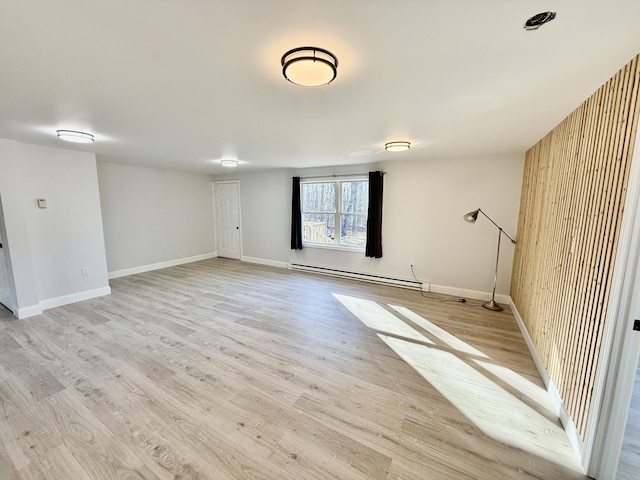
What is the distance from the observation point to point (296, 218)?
5.73 meters

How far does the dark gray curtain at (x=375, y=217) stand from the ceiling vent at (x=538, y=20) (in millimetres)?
3602

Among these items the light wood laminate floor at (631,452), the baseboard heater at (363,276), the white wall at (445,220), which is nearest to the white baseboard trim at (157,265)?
the baseboard heater at (363,276)

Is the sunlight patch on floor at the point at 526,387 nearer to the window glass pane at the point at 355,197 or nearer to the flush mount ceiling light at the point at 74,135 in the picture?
the window glass pane at the point at 355,197

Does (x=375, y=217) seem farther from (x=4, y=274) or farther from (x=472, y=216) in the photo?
(x=4, y=274)

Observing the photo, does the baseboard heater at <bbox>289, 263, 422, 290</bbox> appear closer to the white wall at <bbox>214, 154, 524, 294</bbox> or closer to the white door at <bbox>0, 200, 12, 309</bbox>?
the white wall at <bbox>214, 154, 524, 294</bbox>

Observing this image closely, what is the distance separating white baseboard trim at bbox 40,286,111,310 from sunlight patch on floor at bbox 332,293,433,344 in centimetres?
388

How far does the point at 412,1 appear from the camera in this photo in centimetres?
104

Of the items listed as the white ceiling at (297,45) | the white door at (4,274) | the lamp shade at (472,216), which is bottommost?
the white door at (4,274)

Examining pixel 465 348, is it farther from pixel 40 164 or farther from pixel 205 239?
pixel 205 239

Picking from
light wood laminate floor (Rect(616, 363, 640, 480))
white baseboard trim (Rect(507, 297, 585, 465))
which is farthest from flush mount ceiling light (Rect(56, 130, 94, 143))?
light wood laminate floor (Rect(616, 363, 640, 480))

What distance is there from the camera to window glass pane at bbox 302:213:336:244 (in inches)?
221

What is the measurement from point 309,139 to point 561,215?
8.65 feet

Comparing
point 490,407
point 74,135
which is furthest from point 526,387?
point 74,135

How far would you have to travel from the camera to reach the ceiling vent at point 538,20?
1093 millimetres
